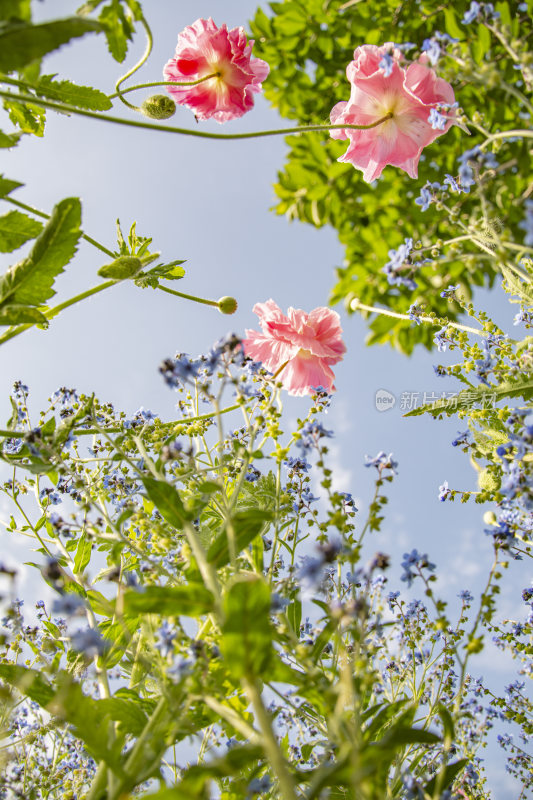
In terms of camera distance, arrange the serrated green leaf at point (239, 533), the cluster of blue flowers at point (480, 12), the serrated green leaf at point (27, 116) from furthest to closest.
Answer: the serrated green leaf at point (27, 116) → the cluster of blue flowers at point (480, 12) → the serrated green leaf at point (239, 533)

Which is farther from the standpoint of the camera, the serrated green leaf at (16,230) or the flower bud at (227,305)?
the flower bud at (227,305)

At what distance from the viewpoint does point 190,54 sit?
1703 mm

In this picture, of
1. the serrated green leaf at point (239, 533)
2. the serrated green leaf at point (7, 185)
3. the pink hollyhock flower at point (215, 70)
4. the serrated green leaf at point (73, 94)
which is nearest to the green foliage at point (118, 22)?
the serrated green leaf at point (73, 94)

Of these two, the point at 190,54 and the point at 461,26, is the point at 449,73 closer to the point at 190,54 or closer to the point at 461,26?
the point at 190,54

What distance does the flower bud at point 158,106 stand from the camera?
176 centimetres

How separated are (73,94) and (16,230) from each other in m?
0.48

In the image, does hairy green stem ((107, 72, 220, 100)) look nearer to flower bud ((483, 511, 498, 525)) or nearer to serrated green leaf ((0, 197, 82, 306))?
serrated green leaf ((0, 197, 82, 306))

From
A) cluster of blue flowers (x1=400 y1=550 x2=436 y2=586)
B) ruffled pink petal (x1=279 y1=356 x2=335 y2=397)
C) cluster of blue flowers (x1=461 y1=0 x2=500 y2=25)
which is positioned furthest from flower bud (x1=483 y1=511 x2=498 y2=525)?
cluster of blue flowers (x1=461 y1=0 x2=500 y2=25)

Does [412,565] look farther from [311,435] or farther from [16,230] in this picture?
[16,230]

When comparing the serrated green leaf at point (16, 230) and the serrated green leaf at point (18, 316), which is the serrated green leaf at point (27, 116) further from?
the serrated green leaf at point (18, 316)

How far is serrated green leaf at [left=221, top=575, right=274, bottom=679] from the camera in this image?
0.65m

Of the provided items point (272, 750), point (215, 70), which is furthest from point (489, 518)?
point (215, 70)

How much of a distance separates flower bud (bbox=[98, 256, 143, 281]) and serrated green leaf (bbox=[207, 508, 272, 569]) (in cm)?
69

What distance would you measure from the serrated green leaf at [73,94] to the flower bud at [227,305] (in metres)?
0.62
